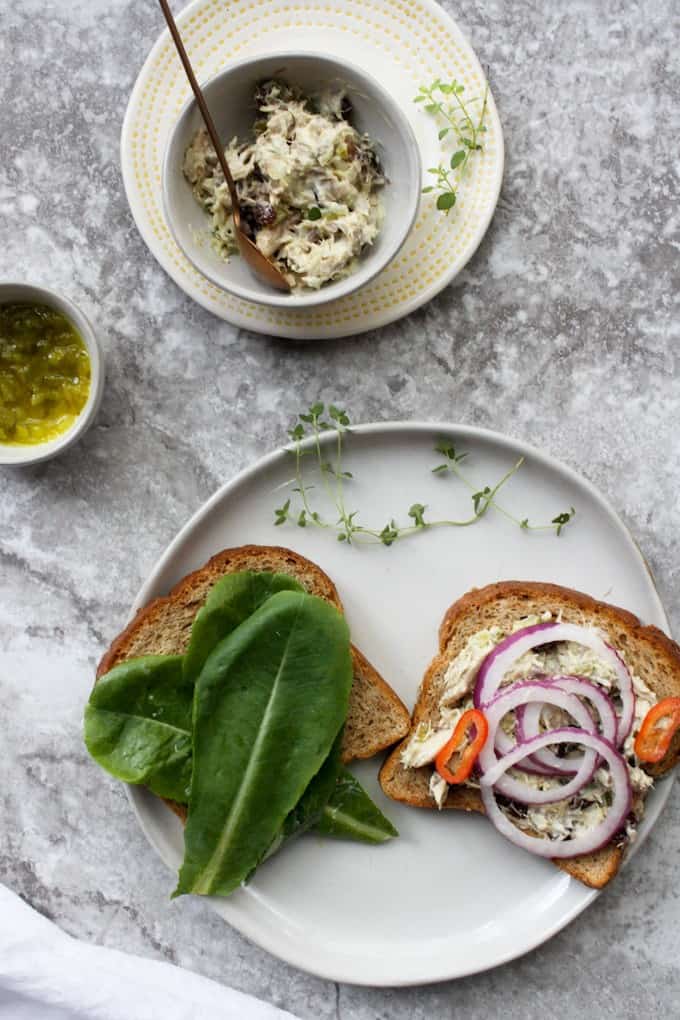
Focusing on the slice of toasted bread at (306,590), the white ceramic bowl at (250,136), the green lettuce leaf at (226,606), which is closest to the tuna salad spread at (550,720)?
the slice of toasted bread at (306,590)

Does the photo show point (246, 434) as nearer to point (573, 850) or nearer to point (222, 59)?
point (222, 59)

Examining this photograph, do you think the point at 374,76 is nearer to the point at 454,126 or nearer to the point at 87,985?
the point at 454,126

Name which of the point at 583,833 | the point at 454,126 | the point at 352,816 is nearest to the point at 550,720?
the point at 583,833

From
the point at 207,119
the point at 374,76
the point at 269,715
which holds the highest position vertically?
the point at 374,76

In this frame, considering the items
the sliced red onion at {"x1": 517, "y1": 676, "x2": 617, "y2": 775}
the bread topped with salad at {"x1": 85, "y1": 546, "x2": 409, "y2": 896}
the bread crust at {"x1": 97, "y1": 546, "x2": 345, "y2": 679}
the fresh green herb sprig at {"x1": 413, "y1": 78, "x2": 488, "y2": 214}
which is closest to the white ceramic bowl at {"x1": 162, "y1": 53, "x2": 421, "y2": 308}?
the fresh green herb sprig at {"x1": 413, "y1": 78, "x2": 488, "y2": 214}

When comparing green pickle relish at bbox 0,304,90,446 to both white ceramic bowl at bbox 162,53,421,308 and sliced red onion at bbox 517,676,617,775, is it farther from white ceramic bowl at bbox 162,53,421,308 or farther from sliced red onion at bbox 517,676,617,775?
sliced red onion at bbox 517,676,617,775

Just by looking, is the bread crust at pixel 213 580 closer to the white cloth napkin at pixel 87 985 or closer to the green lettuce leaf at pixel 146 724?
the green lettuce leaf at pixel 146 724

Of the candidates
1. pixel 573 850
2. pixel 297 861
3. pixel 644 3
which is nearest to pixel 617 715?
pixel 573 850
